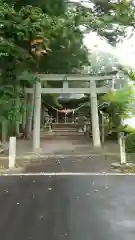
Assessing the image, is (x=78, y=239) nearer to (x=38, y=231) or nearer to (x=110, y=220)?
(x=38, y=231)

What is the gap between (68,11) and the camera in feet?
21.6

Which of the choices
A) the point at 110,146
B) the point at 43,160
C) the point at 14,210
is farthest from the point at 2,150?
the point at 14,210

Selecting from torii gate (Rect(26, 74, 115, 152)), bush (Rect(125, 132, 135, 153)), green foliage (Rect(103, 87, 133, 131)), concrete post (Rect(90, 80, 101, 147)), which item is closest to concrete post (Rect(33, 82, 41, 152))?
torii gate (Rect(26, 74, 115, 152))

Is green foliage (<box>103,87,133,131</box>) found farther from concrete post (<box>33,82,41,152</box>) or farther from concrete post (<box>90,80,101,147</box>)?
concrete post (<box>33,82,41,152</box>)

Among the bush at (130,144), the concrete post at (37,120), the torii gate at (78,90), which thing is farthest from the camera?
the torii gate at (78,90)

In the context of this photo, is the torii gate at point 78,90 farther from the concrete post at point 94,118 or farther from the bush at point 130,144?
the bush at point 130,144

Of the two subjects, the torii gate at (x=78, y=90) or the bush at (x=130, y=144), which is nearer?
the bush at (x=130, y=144)

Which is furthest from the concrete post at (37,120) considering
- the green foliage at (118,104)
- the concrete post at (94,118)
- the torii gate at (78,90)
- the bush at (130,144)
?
the bush at (130,144)

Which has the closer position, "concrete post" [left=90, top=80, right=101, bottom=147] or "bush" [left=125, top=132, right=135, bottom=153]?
"bush" [left=125, top=132, right=135, bottom=153]

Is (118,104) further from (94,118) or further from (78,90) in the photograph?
(78,90)

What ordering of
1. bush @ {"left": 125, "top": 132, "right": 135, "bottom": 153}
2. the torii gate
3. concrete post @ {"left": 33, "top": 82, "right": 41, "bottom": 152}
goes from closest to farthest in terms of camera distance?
bush @ {"left": 125, "top": 132, "right": 135, "bottom": 153} < concrete post @ {"left": 33, "top": 82, "right": 41, "bottom": 152} < the torii gate

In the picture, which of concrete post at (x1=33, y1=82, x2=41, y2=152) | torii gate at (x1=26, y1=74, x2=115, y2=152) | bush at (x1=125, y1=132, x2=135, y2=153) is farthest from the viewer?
torii gate at (x1=26, y1=74, x2=115, y2=152)

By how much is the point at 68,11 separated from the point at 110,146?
835 cm

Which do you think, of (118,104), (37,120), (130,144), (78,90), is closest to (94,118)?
(78,90)
